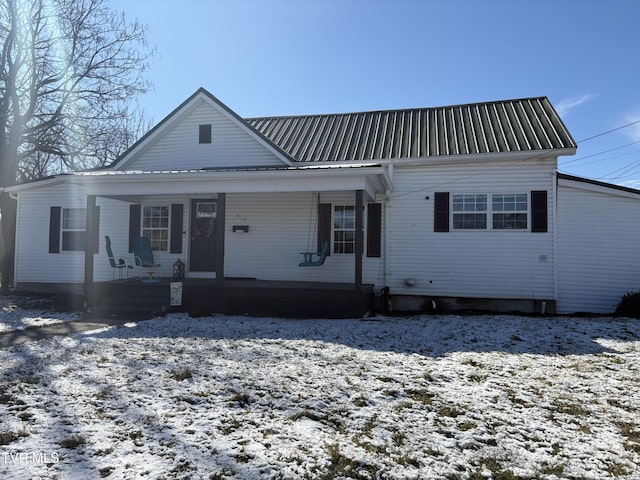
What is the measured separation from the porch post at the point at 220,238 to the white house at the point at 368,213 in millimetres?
31

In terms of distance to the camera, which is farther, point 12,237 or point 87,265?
point 12,237

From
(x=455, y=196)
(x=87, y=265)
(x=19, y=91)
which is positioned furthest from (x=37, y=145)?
(x=455, y=196)

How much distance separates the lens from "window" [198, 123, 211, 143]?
11565mm

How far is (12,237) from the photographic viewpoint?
46.5ft

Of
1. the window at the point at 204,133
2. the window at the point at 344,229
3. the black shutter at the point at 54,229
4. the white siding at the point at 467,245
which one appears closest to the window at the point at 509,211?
the white siding at the point at 467,245

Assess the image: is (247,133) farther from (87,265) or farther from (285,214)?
(87,265)

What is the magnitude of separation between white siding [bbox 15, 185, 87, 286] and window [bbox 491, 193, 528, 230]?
11.5m

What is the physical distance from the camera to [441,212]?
10.1m

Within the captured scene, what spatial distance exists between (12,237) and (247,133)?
9.39 m

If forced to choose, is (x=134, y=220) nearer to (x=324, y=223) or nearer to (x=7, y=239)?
(x=324, y=223)

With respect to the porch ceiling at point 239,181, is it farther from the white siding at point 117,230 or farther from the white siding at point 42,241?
the white siding at point 42,241

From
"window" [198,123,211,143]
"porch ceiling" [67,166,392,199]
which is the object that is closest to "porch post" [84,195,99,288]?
"porch ceiling" [67,166,392,199]

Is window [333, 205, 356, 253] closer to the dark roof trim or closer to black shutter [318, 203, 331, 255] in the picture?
black shutter [318, 203, 331, 255]

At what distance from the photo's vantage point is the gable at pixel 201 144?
11.3 meters
